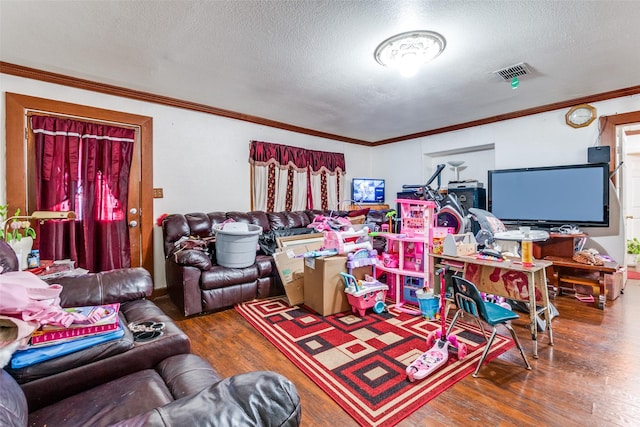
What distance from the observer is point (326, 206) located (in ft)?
17.4

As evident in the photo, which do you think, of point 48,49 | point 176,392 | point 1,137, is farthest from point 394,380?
point 1,137

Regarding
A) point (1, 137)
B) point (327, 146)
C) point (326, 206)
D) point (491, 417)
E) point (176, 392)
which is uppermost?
point (327, 146)

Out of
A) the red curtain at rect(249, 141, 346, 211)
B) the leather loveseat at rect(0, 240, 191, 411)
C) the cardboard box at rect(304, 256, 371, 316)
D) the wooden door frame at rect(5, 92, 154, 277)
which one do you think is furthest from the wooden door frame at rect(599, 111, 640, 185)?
the wooden door frame at rect(5, 92, 154, 277)

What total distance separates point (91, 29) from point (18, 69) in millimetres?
1249

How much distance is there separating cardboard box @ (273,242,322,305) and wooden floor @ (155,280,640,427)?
568 millimetres

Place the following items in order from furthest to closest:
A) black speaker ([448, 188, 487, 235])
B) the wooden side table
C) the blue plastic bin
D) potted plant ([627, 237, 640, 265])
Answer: potted plant ([627, 237, 640, 265]), black speaker ([448, 188, 487, 235]), the wooden side table, the blue plastic bin

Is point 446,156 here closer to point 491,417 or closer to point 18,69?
point 491,417

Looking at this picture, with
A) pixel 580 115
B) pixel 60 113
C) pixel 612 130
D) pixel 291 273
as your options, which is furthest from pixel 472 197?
pixel 60 113

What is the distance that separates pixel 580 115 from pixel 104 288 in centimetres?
515

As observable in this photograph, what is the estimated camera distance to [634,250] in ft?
15.0

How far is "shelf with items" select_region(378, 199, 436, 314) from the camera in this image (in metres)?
2.89

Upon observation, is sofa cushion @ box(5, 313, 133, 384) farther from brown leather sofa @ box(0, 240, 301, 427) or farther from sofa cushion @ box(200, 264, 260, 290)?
sofa cushion @ box(200, 264, 260, 290)

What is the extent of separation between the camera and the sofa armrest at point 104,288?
166 cm

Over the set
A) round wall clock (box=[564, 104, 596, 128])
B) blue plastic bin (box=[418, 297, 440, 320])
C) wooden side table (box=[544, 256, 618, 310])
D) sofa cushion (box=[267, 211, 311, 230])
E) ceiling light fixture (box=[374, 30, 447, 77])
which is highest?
ceiling light fixture (box=[374, 30, 447, 77])
